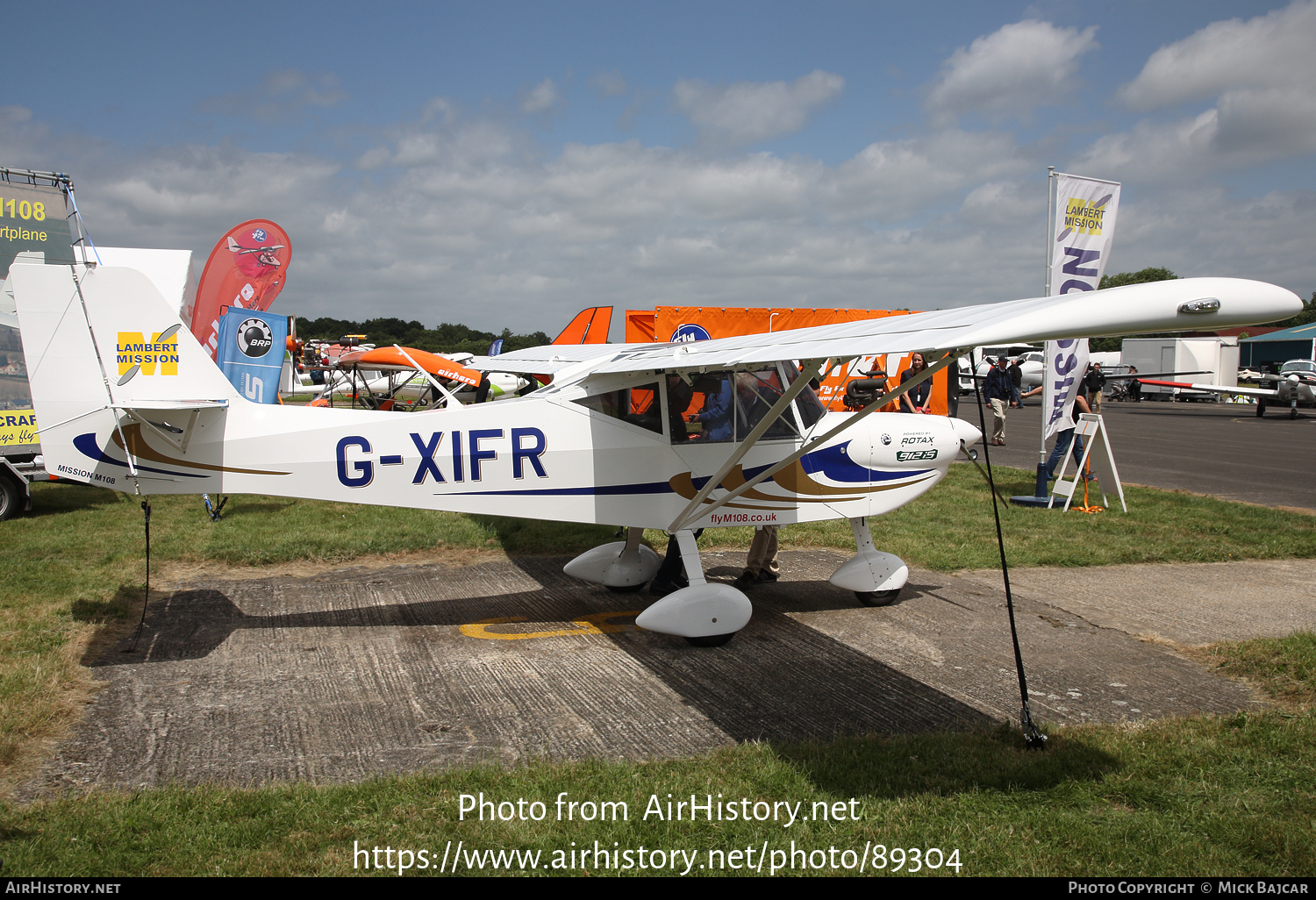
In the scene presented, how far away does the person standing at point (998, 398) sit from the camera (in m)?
18.9

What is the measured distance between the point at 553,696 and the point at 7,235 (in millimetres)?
9985

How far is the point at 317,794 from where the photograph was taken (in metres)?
3.51

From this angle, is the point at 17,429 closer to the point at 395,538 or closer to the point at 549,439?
the point at 395,538

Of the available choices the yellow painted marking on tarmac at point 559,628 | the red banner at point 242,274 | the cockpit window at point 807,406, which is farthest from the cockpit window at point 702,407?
the red banner at point 242,274

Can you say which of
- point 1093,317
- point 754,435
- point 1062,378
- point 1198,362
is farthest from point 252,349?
point 1198,362

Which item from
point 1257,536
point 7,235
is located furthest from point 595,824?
point 7,235

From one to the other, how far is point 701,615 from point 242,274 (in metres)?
10.3

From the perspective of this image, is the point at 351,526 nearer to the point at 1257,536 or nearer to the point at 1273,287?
the point at 1273,287

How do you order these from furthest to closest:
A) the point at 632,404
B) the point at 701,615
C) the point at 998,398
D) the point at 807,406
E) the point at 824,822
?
the point at 998,398
the point at 807,406
the point at 632,404
the point at 701,615
the point at 824,822

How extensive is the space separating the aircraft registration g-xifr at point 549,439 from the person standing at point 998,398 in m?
13.1

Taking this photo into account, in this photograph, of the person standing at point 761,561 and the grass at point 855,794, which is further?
the person standing at point 761,561

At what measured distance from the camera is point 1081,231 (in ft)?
34.5

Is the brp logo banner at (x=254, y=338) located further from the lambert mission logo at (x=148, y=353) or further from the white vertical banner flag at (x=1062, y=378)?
the white vertical banner flag at (x=1062, y=378)
